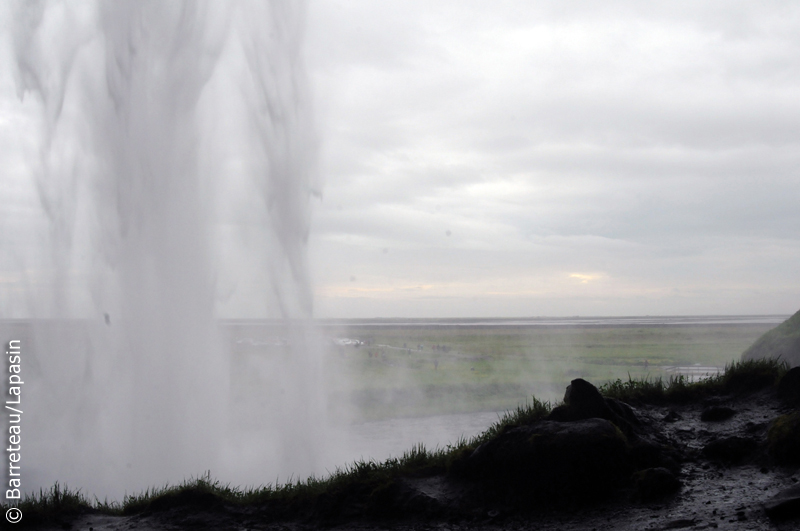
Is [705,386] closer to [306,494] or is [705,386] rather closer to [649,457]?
[649,457]

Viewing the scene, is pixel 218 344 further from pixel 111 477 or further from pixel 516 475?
pixel 516 475

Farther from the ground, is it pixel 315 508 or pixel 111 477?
pixel 315 508

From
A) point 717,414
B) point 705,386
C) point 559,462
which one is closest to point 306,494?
point 559,462

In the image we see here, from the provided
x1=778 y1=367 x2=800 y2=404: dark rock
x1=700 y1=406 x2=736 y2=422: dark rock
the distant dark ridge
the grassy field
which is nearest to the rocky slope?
x1=700 y1=406 x2=736 y2=422: dark rock

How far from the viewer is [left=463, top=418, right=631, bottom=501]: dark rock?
8.13 meters

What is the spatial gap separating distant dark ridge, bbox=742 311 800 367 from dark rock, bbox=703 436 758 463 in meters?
14.0

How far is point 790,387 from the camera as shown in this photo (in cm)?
1042

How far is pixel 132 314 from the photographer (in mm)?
19453

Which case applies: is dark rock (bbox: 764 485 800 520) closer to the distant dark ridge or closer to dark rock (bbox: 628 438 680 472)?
dark rock (bbox: 628 438 680 472)

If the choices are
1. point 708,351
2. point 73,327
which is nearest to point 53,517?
point 73,327

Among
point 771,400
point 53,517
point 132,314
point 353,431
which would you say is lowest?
point 353,431

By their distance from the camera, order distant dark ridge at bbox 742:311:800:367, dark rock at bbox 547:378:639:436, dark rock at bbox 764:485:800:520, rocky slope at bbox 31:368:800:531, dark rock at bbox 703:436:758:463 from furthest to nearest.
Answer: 1. distant dark ridge at bbox 742:311:800:367
2. dark rock at bbox 547:378:639:436
3. dark rock at bbox 703:436:758:463
4. rocky slope at bbox 31:368:800:531
5. dark rock at bbox 764:485:800:520

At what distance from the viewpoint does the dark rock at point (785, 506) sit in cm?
646

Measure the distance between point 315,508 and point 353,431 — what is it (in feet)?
59.3
